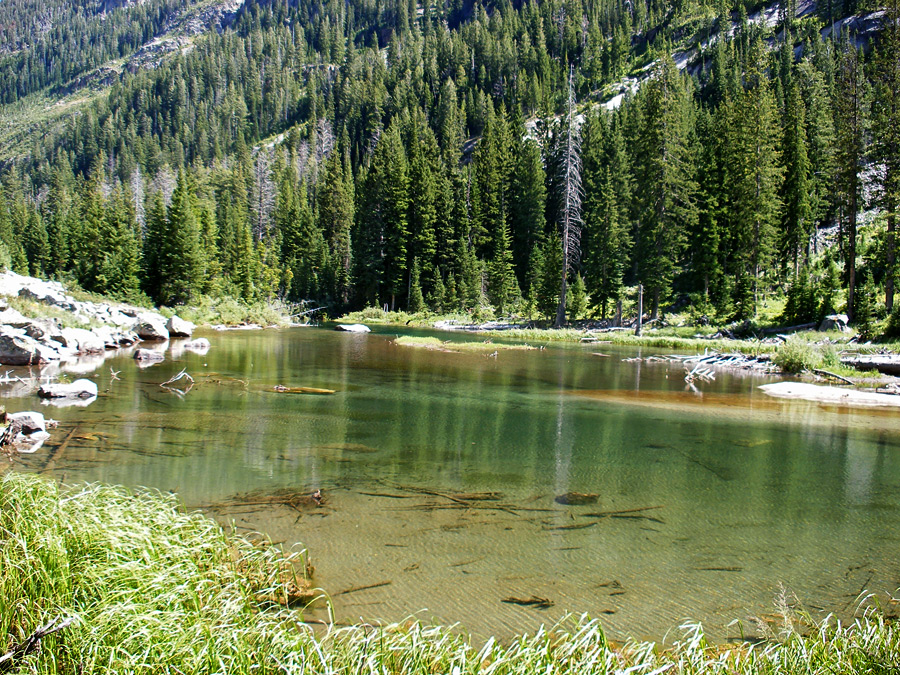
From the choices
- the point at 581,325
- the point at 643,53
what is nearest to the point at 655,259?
the point at 581,325

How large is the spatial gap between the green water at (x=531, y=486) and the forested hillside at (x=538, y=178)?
22225mm

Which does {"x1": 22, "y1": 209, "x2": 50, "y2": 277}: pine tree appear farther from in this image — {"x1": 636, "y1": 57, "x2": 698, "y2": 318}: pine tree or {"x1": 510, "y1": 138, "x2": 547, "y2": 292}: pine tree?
{"x1": 636, "y1": 57, "x2": 698, "y2": 318}: pine tree

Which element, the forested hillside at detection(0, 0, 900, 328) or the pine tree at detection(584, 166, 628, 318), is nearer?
the forested hillside at detection(0, 0, 900, 328)

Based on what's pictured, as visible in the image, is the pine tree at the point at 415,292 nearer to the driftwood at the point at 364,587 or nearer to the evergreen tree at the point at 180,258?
the evergreen tree at the point at 180,258

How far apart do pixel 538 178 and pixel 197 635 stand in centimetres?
7088

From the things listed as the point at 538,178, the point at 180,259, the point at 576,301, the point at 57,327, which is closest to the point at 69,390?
the point at 57,327

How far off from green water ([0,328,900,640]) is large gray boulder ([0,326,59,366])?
6.42 metres

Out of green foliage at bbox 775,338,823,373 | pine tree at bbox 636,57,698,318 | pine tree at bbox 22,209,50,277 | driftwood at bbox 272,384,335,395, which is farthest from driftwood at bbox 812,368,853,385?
pine tree at bbox 22,209,50,277

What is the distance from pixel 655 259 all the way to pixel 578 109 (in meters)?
68.4

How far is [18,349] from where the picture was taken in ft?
71.4

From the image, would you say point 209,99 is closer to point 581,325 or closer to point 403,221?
point 403,221

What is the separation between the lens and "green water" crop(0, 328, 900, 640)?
235 inches

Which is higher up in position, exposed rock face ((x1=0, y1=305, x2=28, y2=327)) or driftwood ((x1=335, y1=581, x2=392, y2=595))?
exposed rock face ((x1=0, y1=305, x2=28, y2=327))

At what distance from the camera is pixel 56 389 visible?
604 inches
